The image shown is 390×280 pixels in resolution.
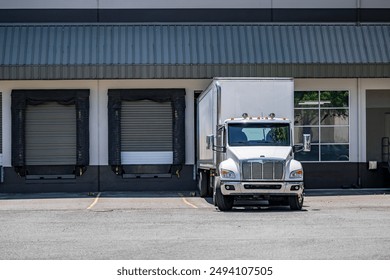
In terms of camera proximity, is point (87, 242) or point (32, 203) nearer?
point (87, 242)

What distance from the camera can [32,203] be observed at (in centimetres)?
2841

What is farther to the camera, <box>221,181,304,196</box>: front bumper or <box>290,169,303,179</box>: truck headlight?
<box>290,169,303,179</box>: truck headlight

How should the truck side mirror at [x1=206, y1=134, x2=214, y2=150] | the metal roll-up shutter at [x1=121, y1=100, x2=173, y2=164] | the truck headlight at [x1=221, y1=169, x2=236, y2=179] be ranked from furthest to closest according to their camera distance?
the metal roll-up shutter at [x1=121, y1=100, x2=173, y2=164]
the truck side mirror at [x1=206, y1=134, x2=214, y2=150]
the truck headlight at [x1=221, y1=169, x2=236, y2=179]

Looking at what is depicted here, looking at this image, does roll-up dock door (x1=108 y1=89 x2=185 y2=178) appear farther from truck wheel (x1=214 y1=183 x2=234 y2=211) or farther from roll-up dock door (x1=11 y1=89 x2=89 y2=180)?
truck wheel (x1=214 y1=183 x2=234 y2=211)

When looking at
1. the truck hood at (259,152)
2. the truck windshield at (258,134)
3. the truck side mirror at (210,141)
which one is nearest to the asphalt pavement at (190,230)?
the truck hood at (259,152)

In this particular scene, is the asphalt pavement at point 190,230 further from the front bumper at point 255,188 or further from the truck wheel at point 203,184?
the truck wheel at point 203,184

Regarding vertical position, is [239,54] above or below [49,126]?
above

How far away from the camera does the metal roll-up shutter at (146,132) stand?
35031 mm

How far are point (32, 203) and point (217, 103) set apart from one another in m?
7.22

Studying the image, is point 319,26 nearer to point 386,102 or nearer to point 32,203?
point 386,102

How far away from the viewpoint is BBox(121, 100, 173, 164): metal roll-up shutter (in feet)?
115

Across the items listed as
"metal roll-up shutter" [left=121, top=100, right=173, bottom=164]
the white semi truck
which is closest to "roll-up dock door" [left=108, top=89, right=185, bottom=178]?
"metal roll-up shutter" [left=121, top=100, right=173, bottom=164]
